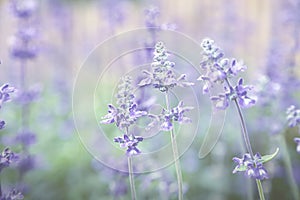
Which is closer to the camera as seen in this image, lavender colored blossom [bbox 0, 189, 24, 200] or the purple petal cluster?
the purple petal cluster

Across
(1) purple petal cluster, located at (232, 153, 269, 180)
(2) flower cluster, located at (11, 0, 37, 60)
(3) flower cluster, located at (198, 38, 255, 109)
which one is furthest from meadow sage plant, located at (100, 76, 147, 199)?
(2) flower cluster, located at (11, 0, 37, 60)

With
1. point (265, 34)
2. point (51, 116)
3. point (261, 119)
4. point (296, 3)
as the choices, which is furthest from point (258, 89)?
point (265, 34)

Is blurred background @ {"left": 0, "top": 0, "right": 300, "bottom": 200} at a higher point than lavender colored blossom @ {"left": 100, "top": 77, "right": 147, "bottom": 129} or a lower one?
higher

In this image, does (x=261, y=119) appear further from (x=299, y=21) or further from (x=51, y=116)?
(x=51, y=116)

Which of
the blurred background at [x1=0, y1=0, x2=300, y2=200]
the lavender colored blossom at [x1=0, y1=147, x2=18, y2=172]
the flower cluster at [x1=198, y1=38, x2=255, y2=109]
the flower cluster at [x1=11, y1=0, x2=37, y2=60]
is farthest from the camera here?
the flower cluster at [x1=11, y1=0, x2=37, y2=60]

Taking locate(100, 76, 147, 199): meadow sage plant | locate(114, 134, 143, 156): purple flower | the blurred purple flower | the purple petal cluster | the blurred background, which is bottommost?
the purple petal cluster

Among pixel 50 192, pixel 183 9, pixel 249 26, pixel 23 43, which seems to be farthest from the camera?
pixel 183 9

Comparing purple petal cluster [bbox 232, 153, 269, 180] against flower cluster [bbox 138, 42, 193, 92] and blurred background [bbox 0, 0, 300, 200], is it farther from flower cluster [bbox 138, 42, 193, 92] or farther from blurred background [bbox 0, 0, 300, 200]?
blurred background [bbox 0, 0, 300, 200]
